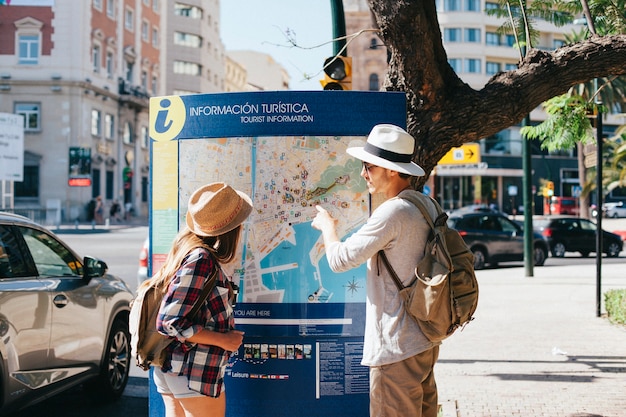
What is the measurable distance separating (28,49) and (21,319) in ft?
163

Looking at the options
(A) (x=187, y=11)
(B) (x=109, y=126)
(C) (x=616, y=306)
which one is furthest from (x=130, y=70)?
(C) (x=616, y=306)

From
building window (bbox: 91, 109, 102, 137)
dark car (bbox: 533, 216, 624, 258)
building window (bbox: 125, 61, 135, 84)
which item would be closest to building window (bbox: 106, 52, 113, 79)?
building window (bbox: 91, 109, 102, 137)

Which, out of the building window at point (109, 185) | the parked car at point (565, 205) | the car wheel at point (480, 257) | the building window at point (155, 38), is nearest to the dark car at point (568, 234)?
the car wheel at point (480, 257)

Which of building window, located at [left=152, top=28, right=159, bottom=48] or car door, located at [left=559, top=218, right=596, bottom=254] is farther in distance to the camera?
building window, located at [left=152, top=28, right=159, bottom=48]

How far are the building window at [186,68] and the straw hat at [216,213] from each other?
255 feet

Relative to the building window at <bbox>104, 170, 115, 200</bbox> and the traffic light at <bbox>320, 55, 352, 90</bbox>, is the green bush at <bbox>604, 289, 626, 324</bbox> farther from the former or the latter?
the building window at <bbox>104, 170, 115, 200</bbox>

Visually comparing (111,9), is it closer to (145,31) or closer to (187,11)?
(145,31)

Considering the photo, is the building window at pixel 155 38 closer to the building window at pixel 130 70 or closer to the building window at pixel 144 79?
the building window at pixel 144 79

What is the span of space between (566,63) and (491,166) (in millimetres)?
60795

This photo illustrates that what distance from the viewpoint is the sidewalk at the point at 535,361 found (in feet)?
20.6

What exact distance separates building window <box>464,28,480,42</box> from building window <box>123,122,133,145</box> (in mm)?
28852

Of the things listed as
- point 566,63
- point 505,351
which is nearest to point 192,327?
point 566,63

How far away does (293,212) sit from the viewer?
15.5ft

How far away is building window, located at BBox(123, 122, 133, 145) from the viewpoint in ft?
197
